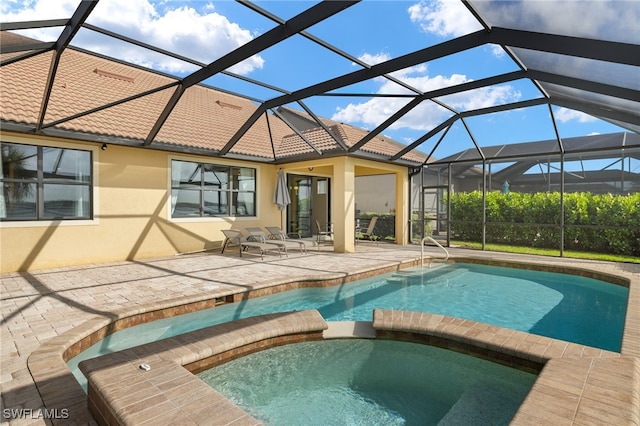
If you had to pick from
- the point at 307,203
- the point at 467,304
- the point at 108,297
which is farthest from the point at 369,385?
the point at 307,203

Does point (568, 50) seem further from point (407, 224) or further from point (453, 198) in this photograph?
point (453, 198)

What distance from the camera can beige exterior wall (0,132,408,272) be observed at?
320 inches

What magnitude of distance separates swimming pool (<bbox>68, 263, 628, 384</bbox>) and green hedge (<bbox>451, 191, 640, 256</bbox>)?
3455 mm

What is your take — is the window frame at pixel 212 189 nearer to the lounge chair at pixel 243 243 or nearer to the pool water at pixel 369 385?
the lounge chair at pixel 243 243

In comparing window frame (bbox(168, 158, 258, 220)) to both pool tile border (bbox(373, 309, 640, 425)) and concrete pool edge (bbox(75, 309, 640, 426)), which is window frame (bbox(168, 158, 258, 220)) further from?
pool tile border (bbox(373, 309, 640, 425))

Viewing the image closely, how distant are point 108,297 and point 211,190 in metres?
6.42

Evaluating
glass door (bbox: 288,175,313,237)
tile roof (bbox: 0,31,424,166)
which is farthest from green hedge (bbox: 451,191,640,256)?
glass door (bbox: 288,175,313,237)

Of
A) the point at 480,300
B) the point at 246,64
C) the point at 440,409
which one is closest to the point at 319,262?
the point at 480,300

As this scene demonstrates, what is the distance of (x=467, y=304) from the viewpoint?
269 inches

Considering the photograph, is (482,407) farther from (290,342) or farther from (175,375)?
(175,375)

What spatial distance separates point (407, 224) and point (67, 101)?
12.0 m

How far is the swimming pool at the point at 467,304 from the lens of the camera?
17.2 feet

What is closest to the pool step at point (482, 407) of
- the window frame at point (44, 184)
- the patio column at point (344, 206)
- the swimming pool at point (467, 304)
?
the swimming pool at point (467, 304)

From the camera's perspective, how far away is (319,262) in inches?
372
